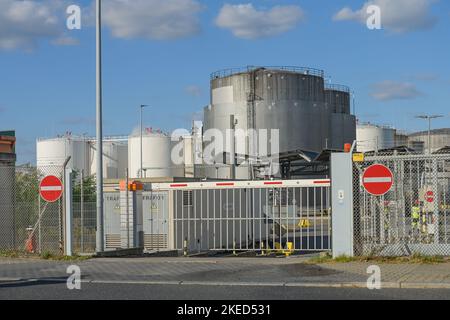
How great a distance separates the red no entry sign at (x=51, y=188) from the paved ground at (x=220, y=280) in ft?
6.49

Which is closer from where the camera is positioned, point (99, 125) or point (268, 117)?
point (99, 125)

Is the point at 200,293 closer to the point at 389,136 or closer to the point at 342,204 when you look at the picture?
the point at 342,204

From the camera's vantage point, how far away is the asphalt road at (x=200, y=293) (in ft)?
33.5

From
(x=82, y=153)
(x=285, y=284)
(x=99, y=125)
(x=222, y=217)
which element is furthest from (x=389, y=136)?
(x=285, y=284)

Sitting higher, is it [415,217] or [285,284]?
[415,217]

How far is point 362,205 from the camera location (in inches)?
592

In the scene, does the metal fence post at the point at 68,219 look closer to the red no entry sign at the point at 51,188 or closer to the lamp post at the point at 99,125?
the red no entry sign at the point at 51,188

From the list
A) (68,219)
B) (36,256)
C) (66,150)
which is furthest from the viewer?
(66,150)

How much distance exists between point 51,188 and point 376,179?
787 centimetres

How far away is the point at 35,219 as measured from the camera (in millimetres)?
18203

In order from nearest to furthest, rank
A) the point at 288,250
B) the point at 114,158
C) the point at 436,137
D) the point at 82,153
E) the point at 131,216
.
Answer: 1. the point at 288,250
2. the point at 131,216
3. the point at 82,153
4. the point at 114,158
5. the point at 436,137

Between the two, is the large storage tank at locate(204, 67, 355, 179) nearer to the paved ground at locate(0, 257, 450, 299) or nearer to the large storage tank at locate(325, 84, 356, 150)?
the large storage tank at locate(325, 84, 356, 150)
